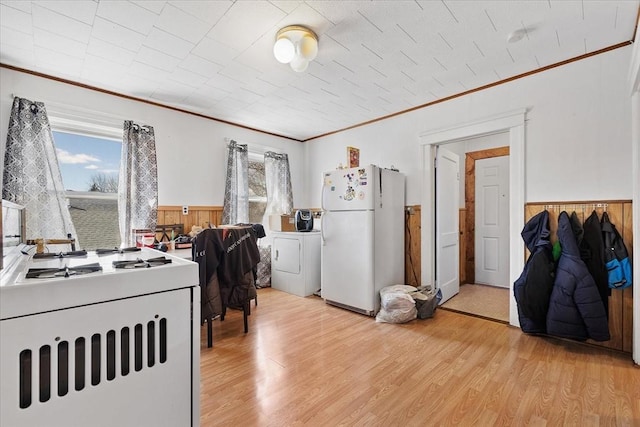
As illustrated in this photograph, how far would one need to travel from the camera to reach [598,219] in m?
Result: 2.41

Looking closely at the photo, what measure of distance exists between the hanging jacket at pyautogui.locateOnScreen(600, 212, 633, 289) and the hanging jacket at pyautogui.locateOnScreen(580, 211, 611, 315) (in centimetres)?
3

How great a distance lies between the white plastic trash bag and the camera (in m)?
3.02

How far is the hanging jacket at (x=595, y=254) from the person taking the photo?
235 cm

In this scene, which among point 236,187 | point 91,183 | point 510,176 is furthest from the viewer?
point 236,187

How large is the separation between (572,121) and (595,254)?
3.72 feet

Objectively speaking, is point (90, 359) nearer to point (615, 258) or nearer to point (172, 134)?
point (615, 258)

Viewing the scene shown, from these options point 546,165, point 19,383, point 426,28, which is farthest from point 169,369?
point 546,165

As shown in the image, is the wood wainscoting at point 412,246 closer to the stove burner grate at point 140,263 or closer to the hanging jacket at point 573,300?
the hanging jacket at point 573,300

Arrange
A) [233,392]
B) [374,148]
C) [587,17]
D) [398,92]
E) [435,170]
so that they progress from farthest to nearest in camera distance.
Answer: [374,148] < [435,170] < [398,92] < [587,17] < [233,392]

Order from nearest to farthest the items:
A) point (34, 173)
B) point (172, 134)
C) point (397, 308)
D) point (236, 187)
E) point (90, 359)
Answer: point (90, 359) < point (34, 173) < point (397, 308) < point (172, 134) < point (236, 187)

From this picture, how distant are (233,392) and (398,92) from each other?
307 centimetres

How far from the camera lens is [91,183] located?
3184 millimetres

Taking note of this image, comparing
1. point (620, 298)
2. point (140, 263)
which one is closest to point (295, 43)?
point (140, 263)

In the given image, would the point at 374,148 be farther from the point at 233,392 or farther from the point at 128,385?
the point at 128,385
